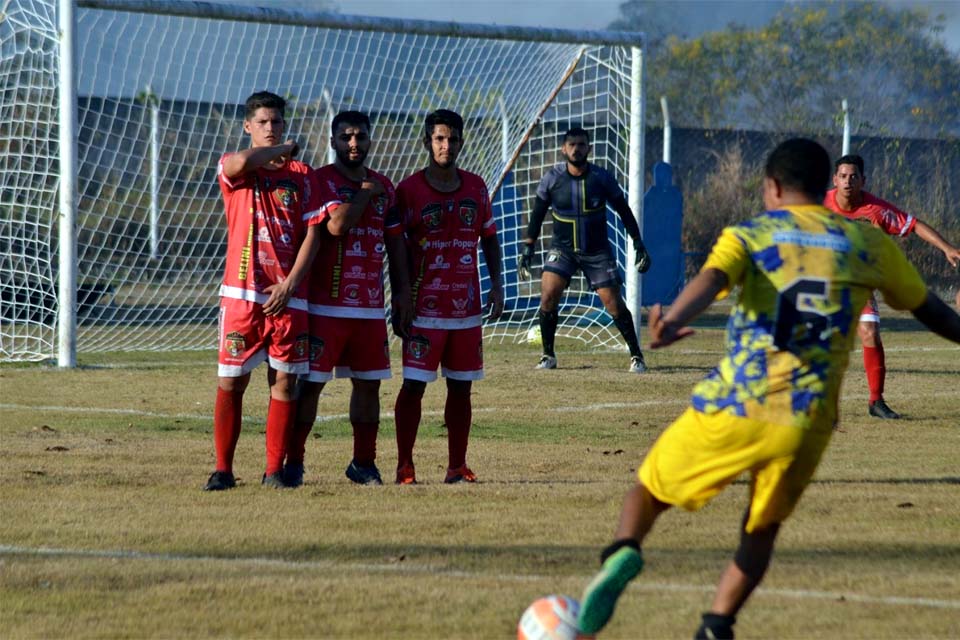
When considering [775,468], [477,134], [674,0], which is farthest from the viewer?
[674,0]

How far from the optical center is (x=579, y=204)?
13.1 metres

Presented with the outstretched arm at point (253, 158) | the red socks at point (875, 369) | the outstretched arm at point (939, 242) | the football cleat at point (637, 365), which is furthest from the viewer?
the football cleat at point (637, 365)

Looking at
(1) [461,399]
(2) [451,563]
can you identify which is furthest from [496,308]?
(2) [451,563]

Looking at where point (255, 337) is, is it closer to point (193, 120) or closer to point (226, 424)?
point (226, 424)

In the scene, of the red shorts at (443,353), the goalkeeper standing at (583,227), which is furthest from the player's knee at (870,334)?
the red shorts at (443,353)

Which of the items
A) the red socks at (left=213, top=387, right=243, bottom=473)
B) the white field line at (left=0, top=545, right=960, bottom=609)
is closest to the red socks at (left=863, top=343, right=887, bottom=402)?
the red socks at (left=213, top=387, right=243, bottom=473)

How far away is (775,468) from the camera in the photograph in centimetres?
416

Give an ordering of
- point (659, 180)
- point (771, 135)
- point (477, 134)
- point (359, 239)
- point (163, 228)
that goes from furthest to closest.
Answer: point (771, 135)
point (659, 180)
point (477, 134)
point (163, 228)
point (359, 239)

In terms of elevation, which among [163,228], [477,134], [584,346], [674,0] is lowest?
[584,346]

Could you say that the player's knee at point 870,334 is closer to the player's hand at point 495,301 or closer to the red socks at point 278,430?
the player's hand at point 495,301

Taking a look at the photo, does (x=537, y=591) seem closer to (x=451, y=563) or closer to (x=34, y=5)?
(x=451, y=563)

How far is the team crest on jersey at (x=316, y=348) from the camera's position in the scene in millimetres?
7141

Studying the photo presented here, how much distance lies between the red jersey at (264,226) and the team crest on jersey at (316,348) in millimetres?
214

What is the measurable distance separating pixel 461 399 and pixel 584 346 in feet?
27.9
